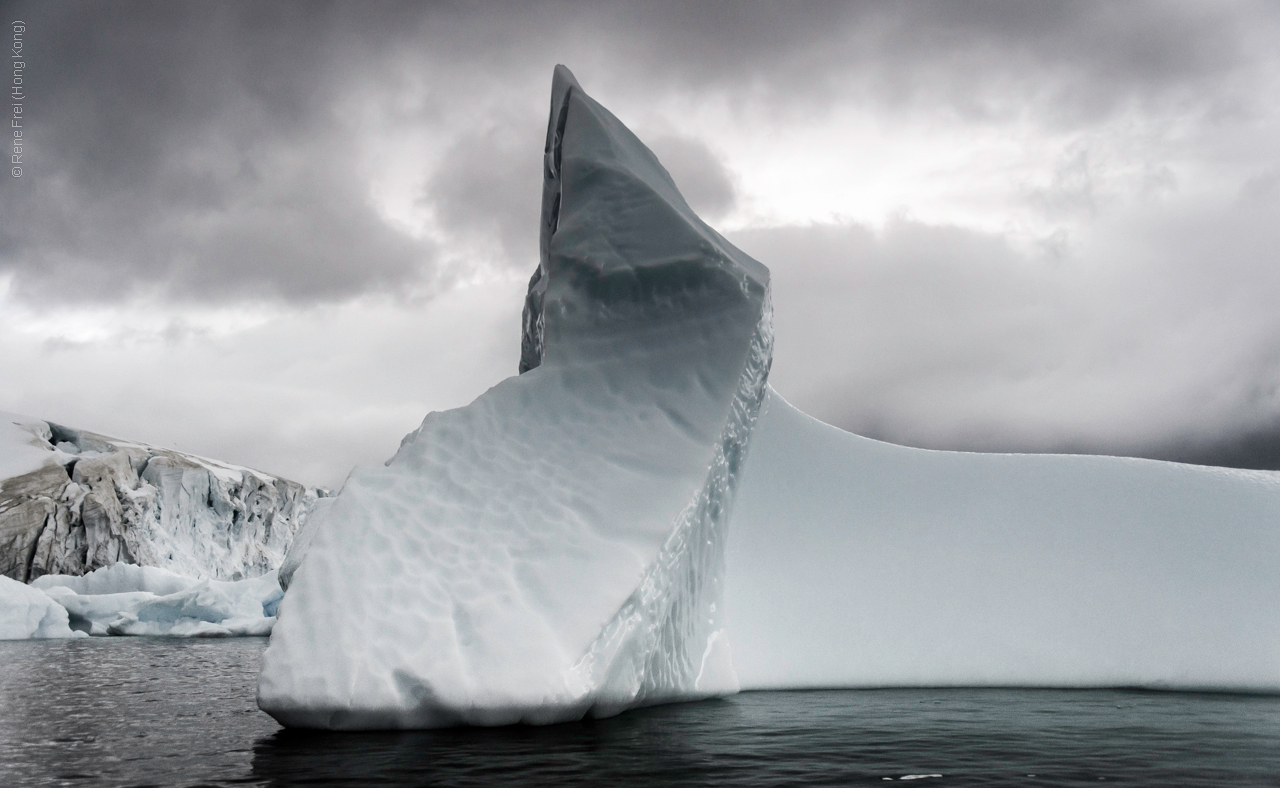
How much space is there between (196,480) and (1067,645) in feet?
142

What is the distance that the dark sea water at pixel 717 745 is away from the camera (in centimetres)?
449

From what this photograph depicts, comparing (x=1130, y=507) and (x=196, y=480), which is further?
(x=196, y=480)

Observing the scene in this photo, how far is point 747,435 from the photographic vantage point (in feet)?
30.6

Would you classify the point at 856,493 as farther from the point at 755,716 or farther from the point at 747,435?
the point at 755,716

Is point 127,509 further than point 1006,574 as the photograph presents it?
Yes

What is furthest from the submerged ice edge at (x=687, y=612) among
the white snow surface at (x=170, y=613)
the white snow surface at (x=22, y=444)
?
the white snow surface at (x=22, y=444)

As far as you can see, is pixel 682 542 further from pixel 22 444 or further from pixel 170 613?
pixel 22 444

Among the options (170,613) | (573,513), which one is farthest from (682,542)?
(170,613)

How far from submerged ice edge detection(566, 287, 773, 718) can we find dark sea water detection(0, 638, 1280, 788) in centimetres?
27

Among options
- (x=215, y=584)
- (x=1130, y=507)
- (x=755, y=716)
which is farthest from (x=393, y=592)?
(x=215, y=584)

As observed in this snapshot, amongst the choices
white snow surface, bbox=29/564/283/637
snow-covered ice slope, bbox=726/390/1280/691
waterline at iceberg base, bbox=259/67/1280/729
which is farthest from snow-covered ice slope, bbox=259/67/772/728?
white snow surface, bbox=29/564/283/637

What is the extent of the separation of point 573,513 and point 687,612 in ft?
6.26

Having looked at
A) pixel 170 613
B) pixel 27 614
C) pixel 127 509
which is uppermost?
pixel 127 509

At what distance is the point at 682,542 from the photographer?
777 cm
